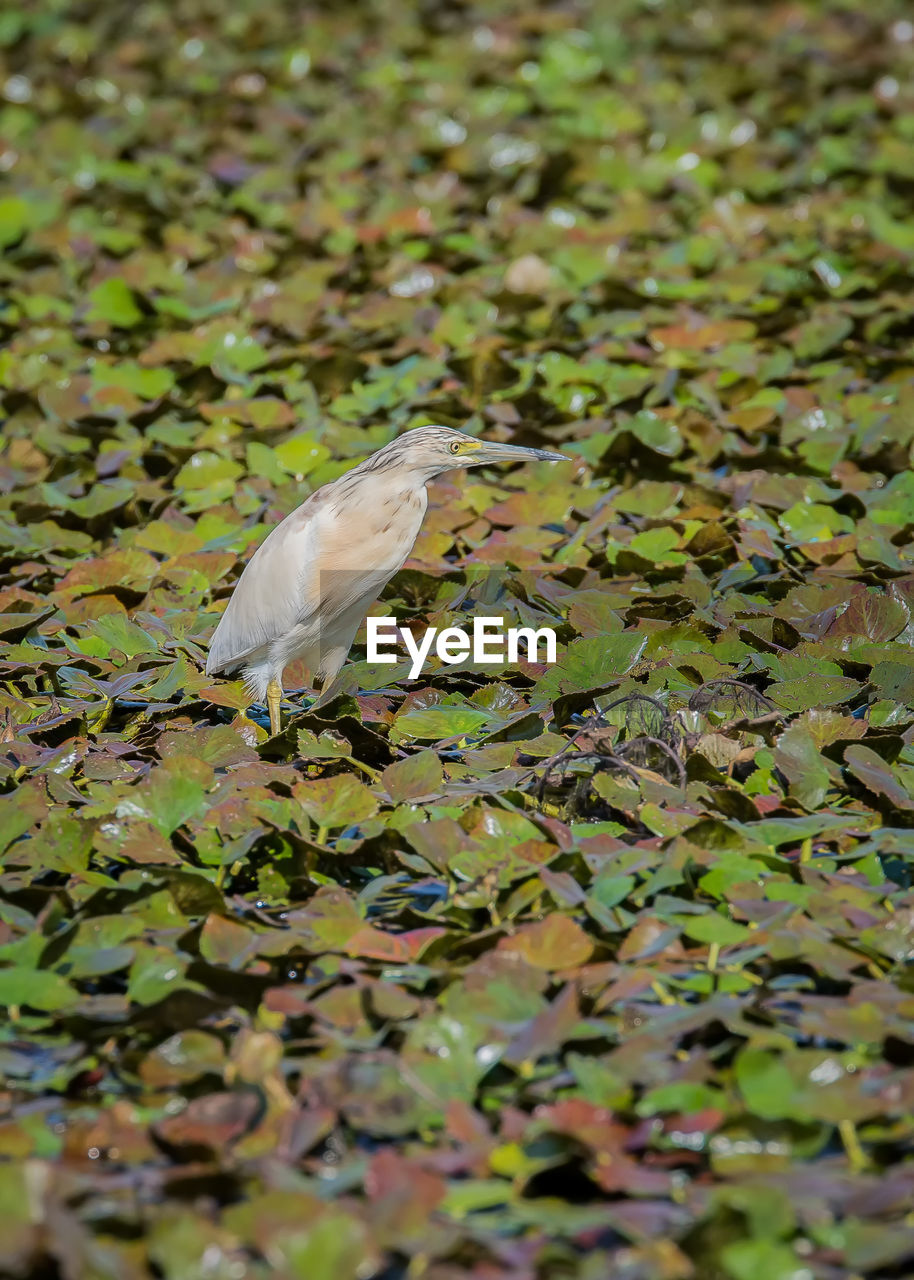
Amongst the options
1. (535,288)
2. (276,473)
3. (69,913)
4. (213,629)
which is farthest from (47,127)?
(69,913)

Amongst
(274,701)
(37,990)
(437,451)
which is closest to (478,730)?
(274,701)

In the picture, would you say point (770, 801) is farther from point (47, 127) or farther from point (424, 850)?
point (47, 127)

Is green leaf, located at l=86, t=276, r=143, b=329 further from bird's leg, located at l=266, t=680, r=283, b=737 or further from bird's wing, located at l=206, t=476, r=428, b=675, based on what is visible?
bird's leg, located at l=266, t=680, r=283, b=737

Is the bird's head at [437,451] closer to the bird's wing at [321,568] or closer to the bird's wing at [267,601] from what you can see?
the bird's wing at [321,568]

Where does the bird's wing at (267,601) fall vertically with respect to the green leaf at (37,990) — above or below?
below

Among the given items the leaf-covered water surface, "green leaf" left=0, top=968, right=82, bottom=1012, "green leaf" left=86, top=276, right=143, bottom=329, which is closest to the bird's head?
the leaf-covered water surface

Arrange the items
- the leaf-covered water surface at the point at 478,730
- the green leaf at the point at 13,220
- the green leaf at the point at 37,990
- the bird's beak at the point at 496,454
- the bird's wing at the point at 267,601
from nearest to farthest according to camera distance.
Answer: the leaf-covered water surface at the point at 478,730
the green leaf at the point at 37,990
the bird's wing at the point at 267,601
the bird's beak at the point at 496,454
the green leaf at the point at 13,220

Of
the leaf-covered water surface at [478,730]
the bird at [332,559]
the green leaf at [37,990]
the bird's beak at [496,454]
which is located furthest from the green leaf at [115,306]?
the green leaf at [37,990]
